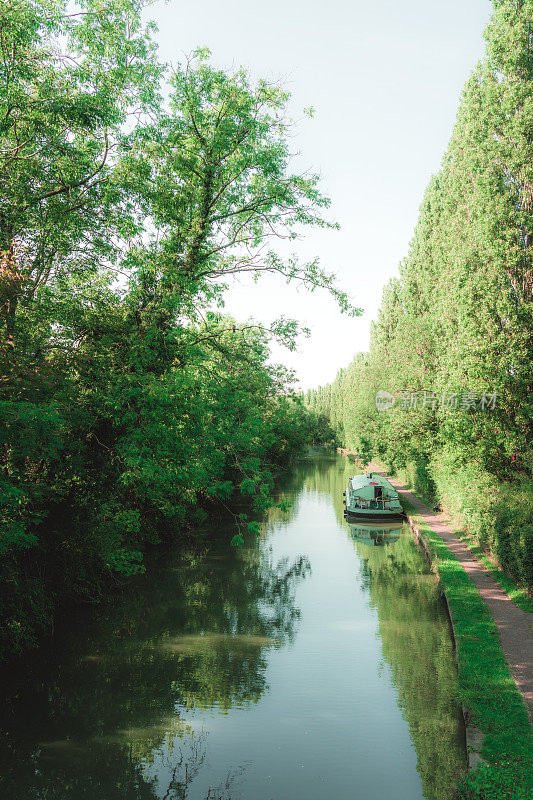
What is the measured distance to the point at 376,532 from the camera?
2469 centimetres

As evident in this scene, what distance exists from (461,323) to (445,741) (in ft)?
43.9

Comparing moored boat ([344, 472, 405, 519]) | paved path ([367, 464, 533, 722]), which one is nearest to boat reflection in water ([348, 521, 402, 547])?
moored boat ([344, 472, 405, 519])

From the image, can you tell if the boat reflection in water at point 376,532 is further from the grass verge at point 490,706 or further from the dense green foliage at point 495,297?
the grass verge at point 490,706

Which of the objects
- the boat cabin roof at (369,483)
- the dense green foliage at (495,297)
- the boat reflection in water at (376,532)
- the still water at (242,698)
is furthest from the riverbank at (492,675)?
the boat cabin roof at (369,483)

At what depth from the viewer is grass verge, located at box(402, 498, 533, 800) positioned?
5879mm

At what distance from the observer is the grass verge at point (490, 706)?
5.88 m

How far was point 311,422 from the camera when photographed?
339ft

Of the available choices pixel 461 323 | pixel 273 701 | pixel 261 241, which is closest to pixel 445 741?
pixel 273 701

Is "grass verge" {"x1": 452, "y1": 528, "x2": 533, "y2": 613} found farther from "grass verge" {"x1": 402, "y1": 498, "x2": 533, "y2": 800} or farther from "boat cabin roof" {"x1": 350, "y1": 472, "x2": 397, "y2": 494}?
"boat cabin roof" {"x1": 350, "y1": 472, "x2": 397, "y2": 494}

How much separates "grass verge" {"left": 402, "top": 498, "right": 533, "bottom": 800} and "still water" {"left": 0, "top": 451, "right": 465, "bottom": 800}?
2.05 ft

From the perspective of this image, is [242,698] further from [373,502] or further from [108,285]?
[373,502]

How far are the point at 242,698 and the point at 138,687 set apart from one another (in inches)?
79.1

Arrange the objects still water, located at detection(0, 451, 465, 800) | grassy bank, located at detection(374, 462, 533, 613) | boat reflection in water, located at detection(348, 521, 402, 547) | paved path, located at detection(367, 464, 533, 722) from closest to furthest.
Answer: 1. still water, located at detection(0, 451, 465, 800)
2. paved path, located at detection(367, 464, 533, 722)
3. grassy bank, located at detection(374, 462, 533, 613)
4. boat reflection in water, located at detection(348, 521, 402, 547)

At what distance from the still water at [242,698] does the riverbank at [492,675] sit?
640 millimetres
